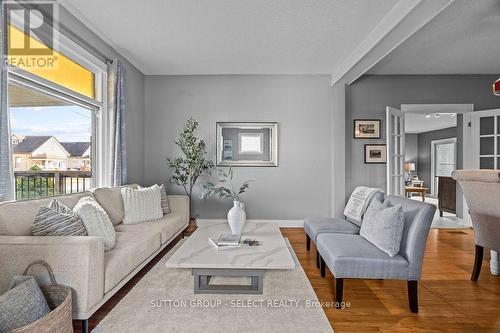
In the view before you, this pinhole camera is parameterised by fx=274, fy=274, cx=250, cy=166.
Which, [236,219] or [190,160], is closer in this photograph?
[236,219]

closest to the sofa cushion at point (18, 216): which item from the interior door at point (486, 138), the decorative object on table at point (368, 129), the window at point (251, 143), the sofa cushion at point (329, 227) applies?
the sofa cushion at point (329, 227)

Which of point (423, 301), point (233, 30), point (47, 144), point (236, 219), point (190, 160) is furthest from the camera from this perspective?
point (190, 160)

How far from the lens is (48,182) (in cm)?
287

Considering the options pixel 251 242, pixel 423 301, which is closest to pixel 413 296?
pixel 423 301

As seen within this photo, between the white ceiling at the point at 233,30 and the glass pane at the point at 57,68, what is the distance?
1.66 ft

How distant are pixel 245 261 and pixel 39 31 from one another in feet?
9.18

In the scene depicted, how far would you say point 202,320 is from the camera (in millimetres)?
1929

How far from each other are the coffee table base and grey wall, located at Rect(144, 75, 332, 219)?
2.50 metres

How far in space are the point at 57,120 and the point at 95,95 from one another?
79cm

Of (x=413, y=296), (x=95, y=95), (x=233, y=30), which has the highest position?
(x=233, y=30)

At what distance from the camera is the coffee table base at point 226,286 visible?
2131mm

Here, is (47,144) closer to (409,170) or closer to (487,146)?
(487,146)

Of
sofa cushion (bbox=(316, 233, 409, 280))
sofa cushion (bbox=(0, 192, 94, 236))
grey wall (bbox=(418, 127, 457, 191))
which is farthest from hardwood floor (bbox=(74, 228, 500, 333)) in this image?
grey wall (bbox=(418, 127, 457, 191))

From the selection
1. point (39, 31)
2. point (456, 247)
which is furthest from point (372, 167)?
point (39, 31)
